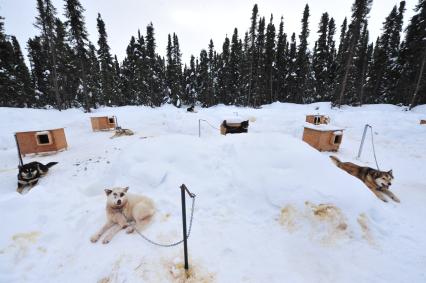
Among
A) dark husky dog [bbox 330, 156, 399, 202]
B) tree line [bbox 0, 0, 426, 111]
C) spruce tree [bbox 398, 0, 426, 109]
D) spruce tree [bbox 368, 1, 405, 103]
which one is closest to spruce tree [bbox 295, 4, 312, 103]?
tree line [bbox 0, 0, 426, 111]

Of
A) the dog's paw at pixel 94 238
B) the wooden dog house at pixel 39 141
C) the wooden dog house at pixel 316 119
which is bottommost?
the dog's paw at pixel 94 238

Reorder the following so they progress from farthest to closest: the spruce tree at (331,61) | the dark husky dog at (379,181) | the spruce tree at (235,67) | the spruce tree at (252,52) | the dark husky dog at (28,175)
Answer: the spruce tree at (235,67) < the spruce tree at (331,61) < the spruce tree at (252,52) < the dark husky dog at (28,175) < the dark husky dog at (379,181)

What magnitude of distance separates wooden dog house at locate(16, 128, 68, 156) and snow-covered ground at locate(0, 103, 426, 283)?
2698mm

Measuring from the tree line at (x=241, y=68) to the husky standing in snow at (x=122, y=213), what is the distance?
2309cm

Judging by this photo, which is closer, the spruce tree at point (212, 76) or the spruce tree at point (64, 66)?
the spruce tree at point (64, 66)

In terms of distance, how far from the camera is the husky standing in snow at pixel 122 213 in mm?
3592

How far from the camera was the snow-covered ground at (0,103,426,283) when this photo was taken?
2.87 m

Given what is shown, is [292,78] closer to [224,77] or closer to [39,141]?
[224,77]

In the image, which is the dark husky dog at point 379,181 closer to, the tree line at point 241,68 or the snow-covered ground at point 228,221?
the snow-covered ground at point 228,221

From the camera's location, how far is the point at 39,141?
8648 mm

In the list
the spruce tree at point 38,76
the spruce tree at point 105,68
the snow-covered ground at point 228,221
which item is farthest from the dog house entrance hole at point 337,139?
the spruce tree at point 38,76

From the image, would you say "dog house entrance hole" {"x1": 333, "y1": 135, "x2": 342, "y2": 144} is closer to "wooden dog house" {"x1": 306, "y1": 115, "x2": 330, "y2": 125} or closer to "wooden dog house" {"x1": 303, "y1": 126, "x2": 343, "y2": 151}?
"wooden dog house" {"x1": 303, "y1": 126, "x2": 343, "y2": 151}

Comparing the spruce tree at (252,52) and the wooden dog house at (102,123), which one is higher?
the spruce tree at (252,52)

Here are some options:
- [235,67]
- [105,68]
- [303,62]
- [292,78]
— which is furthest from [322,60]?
[105,68]
